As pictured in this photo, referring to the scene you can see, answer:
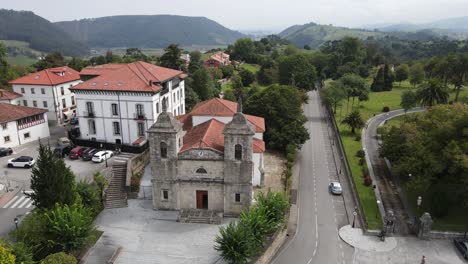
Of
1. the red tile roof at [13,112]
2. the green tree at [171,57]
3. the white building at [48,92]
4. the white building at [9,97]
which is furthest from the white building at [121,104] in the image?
the green tree at [171,57]

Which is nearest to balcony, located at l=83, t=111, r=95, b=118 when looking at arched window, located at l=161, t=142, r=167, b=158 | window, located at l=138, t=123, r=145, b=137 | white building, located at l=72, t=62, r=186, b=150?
white building, located at l=72, t=62, r=186, b=150

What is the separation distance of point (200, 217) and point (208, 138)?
27.2ft

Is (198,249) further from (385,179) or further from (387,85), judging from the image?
(387,85)

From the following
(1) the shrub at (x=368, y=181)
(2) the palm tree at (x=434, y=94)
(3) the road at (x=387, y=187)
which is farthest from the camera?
(2) the palm tree at (x=434, y=94)

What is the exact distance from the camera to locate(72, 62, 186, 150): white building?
167 feet

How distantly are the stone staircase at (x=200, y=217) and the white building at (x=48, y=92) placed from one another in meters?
42.1

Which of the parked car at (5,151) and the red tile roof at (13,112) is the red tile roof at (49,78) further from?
the parked car at (5,151)

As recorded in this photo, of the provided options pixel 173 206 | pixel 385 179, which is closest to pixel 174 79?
pixel 173 206

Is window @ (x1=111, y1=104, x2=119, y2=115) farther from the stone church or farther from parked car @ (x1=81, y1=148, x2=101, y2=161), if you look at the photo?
the stone church

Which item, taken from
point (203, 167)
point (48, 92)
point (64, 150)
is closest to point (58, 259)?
point (203, 167)

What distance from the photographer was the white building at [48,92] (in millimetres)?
65625

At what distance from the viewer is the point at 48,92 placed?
6569cm

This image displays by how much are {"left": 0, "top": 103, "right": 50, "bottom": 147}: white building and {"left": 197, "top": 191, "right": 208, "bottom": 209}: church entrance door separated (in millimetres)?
30217

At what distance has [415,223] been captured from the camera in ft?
120
